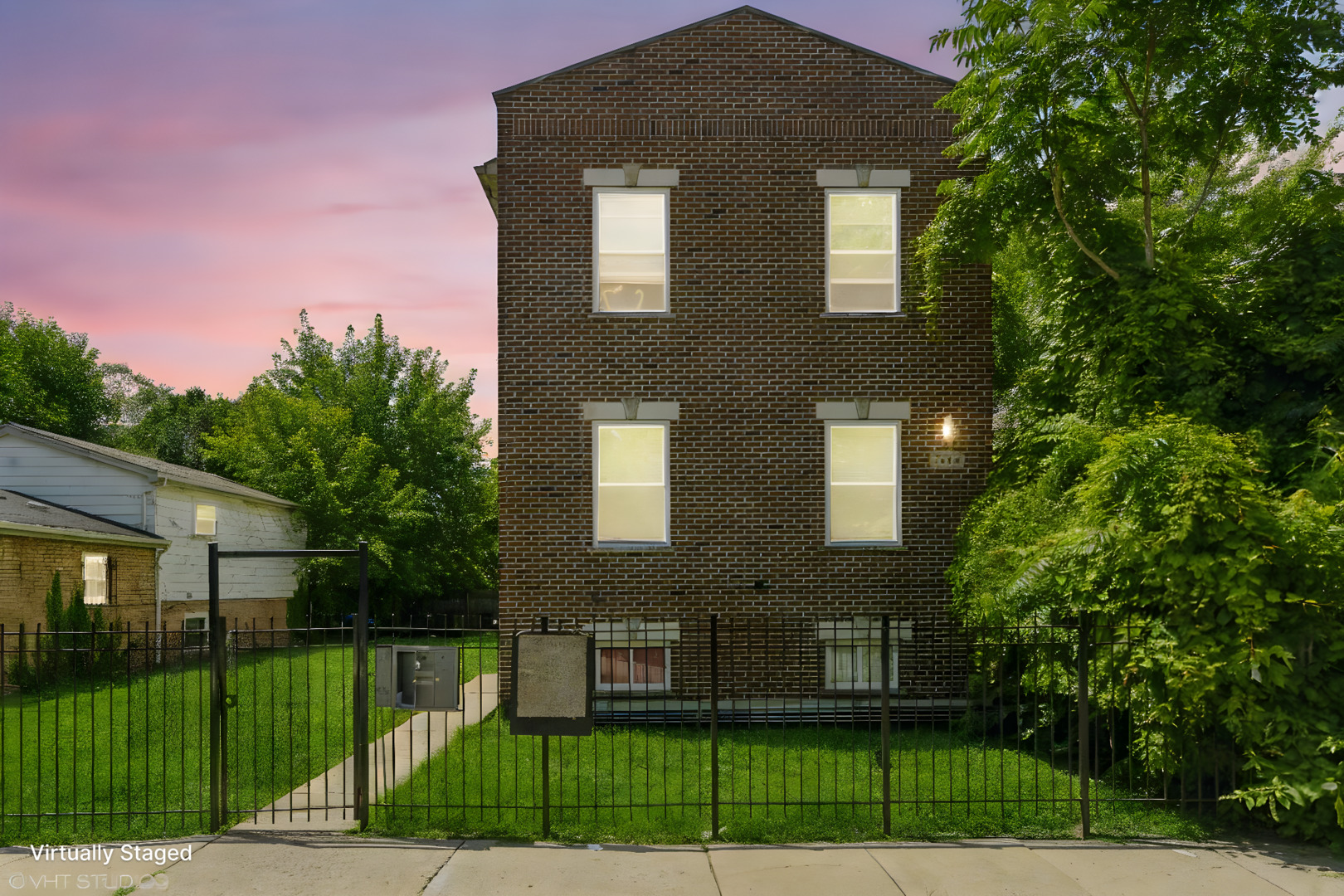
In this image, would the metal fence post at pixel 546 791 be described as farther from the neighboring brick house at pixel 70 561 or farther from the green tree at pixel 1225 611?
the neighboring brick house at pixel 70 561

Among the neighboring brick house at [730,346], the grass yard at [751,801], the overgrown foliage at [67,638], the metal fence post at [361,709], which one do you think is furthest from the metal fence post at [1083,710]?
the overgrown foliage at [67,638]

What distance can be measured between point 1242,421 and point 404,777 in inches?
384

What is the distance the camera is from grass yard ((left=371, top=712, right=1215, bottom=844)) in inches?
304

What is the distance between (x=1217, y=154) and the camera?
10852 mm

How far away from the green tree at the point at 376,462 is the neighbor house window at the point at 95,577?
8.61 meters

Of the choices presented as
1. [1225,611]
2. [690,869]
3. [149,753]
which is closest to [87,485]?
[149,753]

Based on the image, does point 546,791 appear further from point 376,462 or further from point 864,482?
point 376,462

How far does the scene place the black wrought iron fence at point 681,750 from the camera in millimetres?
7777

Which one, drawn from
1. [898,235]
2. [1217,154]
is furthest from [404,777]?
[1217,154]

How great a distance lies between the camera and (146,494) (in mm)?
20188

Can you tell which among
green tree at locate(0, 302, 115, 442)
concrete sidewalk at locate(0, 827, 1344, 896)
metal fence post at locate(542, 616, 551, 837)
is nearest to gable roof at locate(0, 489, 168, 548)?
concrete sidewalk at locate(0, 827, 1344, 896)

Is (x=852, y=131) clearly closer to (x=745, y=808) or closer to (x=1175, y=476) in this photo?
(x=1175, y=476)

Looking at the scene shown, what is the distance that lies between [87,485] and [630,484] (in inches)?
565

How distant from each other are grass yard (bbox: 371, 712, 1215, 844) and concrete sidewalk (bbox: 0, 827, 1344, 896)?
263 millimetres
